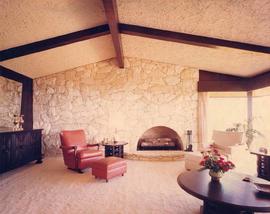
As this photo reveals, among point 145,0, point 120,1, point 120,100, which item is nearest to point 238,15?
point 145,0

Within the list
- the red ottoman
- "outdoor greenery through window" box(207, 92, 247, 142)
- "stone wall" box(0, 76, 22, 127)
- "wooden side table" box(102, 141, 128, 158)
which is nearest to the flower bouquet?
the red ottoman

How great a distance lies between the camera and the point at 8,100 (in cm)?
512

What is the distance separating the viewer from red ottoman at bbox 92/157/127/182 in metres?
3.81

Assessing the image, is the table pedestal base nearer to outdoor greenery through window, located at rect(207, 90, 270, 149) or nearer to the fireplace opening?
the fireplace opening

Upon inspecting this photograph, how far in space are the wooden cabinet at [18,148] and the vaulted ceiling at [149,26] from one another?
66.1 inches

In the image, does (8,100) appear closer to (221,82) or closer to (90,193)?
(90,193)

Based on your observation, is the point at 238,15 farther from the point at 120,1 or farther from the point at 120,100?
the point at 120,100

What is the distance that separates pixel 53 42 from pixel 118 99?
102 inches

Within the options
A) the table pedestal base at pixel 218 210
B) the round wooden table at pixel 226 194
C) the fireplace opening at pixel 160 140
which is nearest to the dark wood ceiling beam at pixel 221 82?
the fireplace opening at pixel 160 140

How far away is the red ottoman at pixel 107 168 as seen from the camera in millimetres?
3810

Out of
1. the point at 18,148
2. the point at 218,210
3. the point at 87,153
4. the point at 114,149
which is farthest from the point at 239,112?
the point at 18,148

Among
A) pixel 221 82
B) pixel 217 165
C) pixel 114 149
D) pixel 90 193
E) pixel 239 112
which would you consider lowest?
pixel 90 193

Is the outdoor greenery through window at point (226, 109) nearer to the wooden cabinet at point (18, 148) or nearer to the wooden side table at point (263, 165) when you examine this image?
the wooden side table at point (263, 165)

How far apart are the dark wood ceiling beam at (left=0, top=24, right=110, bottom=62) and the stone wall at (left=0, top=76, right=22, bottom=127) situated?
858 millimetres
